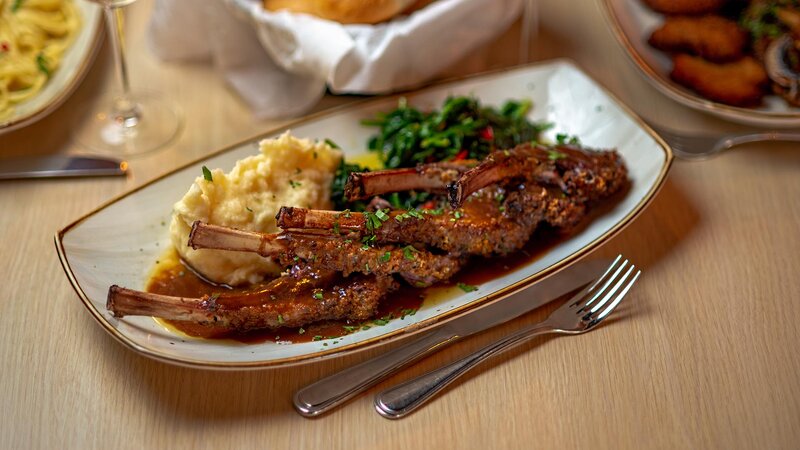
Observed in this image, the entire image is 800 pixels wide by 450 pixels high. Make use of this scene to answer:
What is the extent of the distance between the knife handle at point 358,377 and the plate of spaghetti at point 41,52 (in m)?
2.57

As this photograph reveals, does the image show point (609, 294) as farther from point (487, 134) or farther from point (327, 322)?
point (327, 322)

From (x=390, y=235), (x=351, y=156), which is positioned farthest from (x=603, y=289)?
(x=351, y=156)

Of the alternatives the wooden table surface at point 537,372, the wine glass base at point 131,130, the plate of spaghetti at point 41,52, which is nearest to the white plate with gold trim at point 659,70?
the wooden table surface at point 537,372

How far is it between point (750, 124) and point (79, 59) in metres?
4.44

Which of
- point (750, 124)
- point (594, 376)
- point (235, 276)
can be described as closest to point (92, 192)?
point (235, 276)

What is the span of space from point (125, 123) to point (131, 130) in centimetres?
7

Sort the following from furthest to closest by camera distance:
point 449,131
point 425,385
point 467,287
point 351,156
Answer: point 351,156 < point 449,131 < point 467,287 < point 425,385

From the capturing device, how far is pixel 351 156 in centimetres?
470

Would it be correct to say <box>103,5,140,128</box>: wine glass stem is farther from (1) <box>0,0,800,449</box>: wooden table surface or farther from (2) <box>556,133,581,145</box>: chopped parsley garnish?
(2) <box>556,133,581,145</box>: chopped parsley garnish

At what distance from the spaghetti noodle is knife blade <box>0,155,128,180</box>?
1.08ft

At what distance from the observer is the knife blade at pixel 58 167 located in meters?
4.54

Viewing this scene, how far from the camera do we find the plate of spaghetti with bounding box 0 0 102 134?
15.5 ft

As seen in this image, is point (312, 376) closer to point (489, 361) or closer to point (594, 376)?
point (489, 361)

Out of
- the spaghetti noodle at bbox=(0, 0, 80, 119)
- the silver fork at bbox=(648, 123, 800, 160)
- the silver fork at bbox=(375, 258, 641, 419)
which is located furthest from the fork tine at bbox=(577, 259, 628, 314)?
the spaghetti noodle at bbox=(0, 0, 80, 119)
